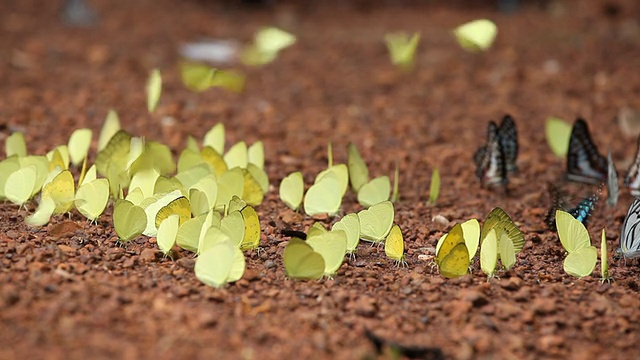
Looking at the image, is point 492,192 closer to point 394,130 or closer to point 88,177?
point 394,130

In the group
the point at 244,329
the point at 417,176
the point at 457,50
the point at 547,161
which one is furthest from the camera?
the point at 457,50

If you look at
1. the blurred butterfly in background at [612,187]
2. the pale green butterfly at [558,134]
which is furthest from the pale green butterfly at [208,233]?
the pale green butterfly at [558,134]

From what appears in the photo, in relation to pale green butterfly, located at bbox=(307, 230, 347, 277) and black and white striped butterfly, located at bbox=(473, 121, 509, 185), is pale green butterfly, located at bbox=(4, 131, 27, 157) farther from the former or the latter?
black and white striped butterfly, located at bbox=(473, 121, 509, 185)

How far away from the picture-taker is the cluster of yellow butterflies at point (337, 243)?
204 centimetres

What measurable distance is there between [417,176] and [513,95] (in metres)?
1.48

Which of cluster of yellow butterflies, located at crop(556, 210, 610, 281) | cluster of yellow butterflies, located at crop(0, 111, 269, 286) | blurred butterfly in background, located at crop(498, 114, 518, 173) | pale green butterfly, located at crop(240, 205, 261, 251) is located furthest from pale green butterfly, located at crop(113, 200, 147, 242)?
blurred butterfly in background, located at crop(498, 114, 518, 173)

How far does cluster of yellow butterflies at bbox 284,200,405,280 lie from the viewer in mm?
2043

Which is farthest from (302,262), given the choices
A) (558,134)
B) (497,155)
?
(558,134)

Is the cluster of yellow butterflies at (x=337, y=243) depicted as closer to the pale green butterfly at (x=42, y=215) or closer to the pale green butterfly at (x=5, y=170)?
the pale green butterfly at (x=42, y=215)

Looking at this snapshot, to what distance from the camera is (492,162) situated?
2963 mm

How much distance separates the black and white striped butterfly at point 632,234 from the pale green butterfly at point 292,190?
977mm

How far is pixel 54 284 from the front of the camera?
190cm

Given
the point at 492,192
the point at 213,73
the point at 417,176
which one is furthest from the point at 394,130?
the point at 213,73

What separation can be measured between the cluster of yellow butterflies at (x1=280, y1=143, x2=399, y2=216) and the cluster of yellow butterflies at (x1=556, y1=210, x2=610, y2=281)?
0.62 metres
